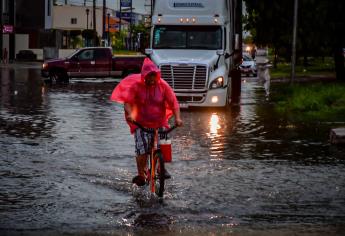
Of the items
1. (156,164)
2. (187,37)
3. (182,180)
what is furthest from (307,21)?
(156,164)

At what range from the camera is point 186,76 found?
2372 centimetres

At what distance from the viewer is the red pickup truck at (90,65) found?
138 ft

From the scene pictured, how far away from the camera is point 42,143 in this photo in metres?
15.5

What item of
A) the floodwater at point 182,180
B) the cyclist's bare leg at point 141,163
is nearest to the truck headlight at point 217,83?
the floodwater at point 182,180

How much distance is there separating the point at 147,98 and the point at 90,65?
33.8 metres

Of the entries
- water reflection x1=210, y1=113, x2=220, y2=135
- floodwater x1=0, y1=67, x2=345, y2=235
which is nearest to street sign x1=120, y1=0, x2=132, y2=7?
water reflection x1=210, y1=113, x2=220, y2=135

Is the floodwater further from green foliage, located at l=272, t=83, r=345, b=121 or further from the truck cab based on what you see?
the truck cab

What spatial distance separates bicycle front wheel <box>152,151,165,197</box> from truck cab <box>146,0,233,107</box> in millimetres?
13582

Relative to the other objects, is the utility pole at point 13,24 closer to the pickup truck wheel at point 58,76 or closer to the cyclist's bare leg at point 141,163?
the pickup truck wheel at point 58,76

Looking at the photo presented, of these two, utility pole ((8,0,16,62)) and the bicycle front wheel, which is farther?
utility pole ((8,0,16,62))

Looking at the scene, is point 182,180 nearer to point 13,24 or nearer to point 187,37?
point 187,37

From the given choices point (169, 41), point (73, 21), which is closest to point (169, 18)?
point (169, 41)

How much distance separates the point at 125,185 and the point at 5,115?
1125cm

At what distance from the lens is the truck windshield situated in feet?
81.6
